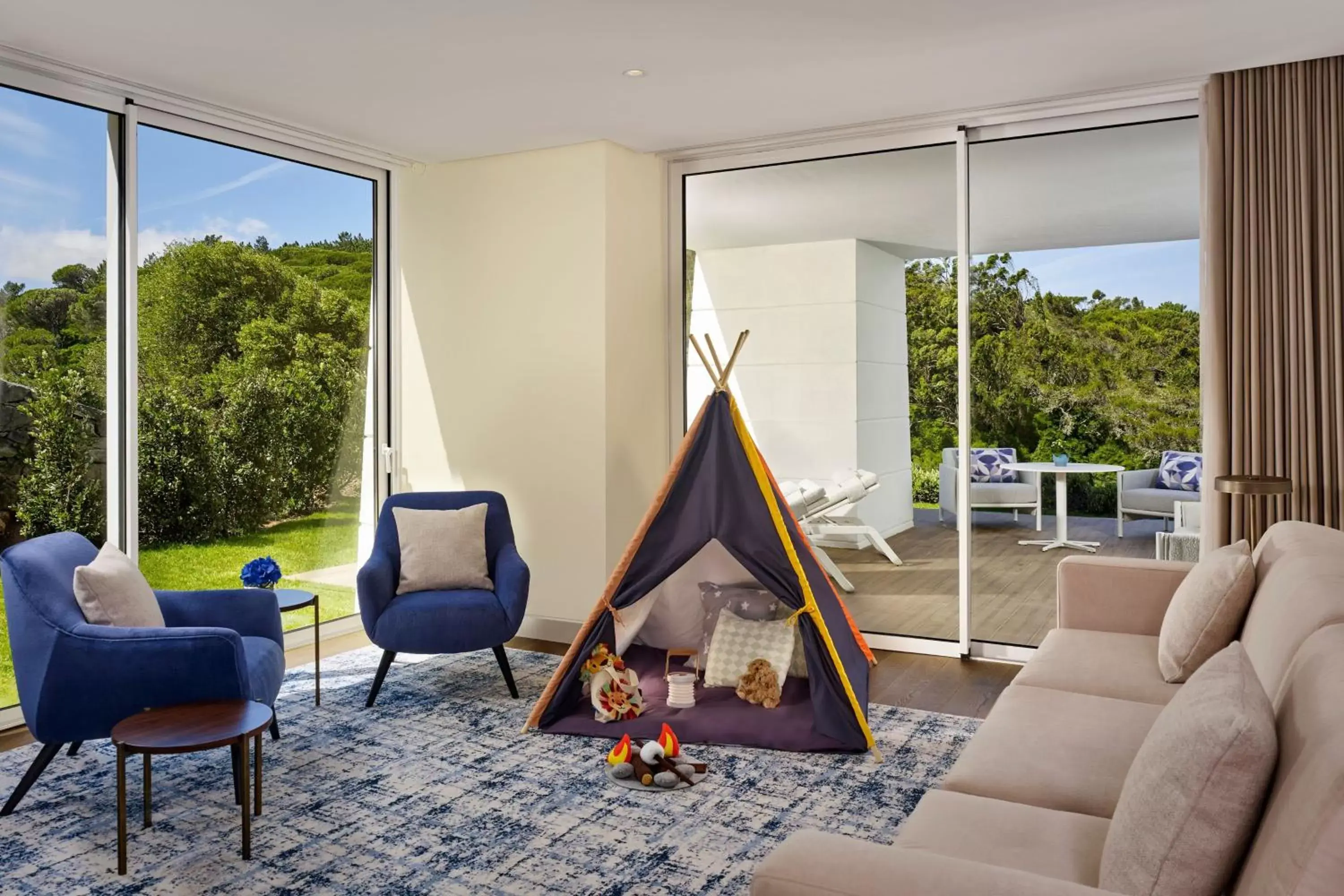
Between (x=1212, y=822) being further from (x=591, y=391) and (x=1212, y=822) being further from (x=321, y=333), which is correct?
(x=321, y=333)

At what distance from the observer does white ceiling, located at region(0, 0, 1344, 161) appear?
134 inches

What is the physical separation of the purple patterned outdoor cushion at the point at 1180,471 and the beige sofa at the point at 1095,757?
998mm

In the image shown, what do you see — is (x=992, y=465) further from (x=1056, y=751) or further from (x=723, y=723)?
(x=1056, y=751)

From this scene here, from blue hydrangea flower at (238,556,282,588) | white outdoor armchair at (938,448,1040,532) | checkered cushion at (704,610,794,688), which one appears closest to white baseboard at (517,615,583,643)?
checkered cushion at (704,610,794,688)

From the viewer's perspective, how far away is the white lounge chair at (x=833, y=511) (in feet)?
16.8

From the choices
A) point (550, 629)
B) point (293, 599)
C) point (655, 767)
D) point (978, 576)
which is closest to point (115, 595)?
point (293, 599)

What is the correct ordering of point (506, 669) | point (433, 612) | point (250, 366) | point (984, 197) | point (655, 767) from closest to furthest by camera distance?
1. point (655, 767)
2. point (433, 612)
3. point (506, 669)
4. point (984, 197)
5. point (250, 366)

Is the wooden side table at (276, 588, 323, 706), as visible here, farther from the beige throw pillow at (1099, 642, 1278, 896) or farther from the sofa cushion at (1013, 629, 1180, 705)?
the beige throw pillow at (1099, 642, 1278, 896)

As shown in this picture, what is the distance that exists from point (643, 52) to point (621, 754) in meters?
2.47

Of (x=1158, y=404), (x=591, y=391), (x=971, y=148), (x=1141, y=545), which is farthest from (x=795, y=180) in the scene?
(x=1141, y=545)

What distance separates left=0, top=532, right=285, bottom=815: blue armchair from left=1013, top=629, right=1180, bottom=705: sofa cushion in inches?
90.8

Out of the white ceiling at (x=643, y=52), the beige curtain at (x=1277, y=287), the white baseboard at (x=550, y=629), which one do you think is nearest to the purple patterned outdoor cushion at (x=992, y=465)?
the beige curtain at (x=1277, y=287)

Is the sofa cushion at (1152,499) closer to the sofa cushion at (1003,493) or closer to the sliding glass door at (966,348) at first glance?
the sliding glass door at (966,348)

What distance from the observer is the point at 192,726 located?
9.11 ft
